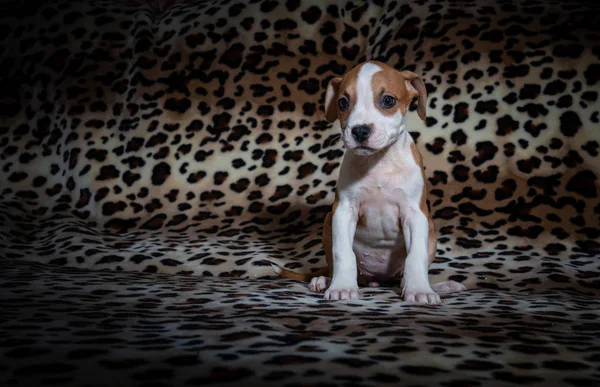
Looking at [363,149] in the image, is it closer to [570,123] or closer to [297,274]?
[297,274]

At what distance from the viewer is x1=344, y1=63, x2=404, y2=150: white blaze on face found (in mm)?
1546

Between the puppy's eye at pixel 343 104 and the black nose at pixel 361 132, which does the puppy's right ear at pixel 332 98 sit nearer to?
the puppy's eye at pixel 343 104

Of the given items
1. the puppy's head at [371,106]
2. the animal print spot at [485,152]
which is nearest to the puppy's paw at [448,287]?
the puppy's head at [371,106]

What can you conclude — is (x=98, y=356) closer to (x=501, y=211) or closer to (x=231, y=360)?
(x=231, y=360)

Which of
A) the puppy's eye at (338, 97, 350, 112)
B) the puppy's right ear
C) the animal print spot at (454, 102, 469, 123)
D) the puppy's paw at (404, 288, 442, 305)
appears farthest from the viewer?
the animal print spot at (454, 102, 469, 123)

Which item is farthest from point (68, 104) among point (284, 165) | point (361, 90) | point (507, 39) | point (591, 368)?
point (591, 368)

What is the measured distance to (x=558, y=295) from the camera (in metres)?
1.54

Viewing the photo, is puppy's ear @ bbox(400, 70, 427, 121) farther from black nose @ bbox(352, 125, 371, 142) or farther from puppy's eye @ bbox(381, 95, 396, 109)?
black nose @ bbox(352, 125, 371, 142)

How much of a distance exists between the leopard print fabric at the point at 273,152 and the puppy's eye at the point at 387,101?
0.49 meters

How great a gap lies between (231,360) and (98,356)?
18 centimetres

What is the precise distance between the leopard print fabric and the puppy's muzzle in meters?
0.40

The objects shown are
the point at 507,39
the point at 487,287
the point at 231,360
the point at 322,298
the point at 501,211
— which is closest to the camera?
the point at 231,360

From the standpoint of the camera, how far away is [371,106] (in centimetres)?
159

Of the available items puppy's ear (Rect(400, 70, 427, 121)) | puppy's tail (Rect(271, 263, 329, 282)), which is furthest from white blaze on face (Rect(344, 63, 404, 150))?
puppy's tail (Rect(271, 263, 329, 282))
